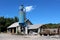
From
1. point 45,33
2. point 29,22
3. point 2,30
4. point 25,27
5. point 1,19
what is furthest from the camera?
point 1,19

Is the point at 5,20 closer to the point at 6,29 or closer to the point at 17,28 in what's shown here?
the point at 6,29

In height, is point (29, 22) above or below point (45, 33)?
above

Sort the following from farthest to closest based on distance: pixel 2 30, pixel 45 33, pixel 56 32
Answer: pixel 2 30 < pixel 56 32 < pixel 45 33

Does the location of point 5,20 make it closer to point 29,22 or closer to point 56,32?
point 29,22

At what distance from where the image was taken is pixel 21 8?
48812 mm

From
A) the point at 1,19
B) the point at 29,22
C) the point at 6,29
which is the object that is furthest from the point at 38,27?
the point at 1,19

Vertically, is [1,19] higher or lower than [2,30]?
higher

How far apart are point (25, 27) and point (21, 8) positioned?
6.79 meters

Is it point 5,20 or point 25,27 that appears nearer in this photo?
point 25,27

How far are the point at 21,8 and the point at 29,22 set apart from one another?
9.15 metres

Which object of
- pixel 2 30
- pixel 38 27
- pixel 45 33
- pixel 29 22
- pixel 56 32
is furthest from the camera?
pixel 2 30

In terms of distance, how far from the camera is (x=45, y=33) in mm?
39188

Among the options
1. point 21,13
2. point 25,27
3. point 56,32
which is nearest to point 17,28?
point 25,27

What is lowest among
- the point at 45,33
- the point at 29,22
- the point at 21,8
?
the point at 45,33
